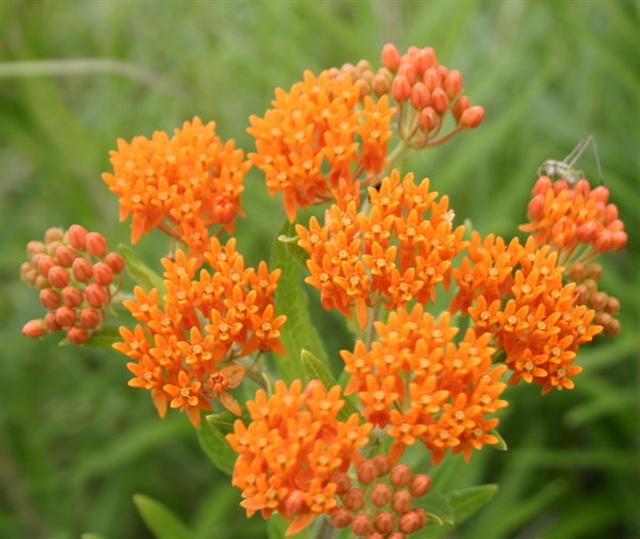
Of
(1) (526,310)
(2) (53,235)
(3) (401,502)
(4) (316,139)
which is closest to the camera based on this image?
(3) (401,502)

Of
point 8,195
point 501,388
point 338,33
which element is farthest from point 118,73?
point 501,388

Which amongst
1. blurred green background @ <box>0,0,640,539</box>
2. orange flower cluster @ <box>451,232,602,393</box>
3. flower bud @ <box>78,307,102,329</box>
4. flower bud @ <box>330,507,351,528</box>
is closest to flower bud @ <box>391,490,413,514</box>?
flower bud @ <box>330,507,351,528</box>

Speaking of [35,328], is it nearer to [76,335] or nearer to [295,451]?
[76,335]

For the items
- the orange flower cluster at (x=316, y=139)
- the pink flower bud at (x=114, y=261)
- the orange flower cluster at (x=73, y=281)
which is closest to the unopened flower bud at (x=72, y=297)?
the orange flower cluster at (x=73, y=281)

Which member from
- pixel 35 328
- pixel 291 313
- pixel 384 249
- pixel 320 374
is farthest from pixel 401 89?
pixel 35 328

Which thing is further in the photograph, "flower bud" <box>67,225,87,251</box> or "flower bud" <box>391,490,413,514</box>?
"flower bud" <box>67,225,87,251</box>

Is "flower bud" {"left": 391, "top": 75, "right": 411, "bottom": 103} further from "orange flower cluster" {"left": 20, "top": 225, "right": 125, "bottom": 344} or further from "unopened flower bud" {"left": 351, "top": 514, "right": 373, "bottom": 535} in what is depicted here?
"unopened flower bud" {"left": 351, "top": 514, "right": 373, "bottom": 535}
